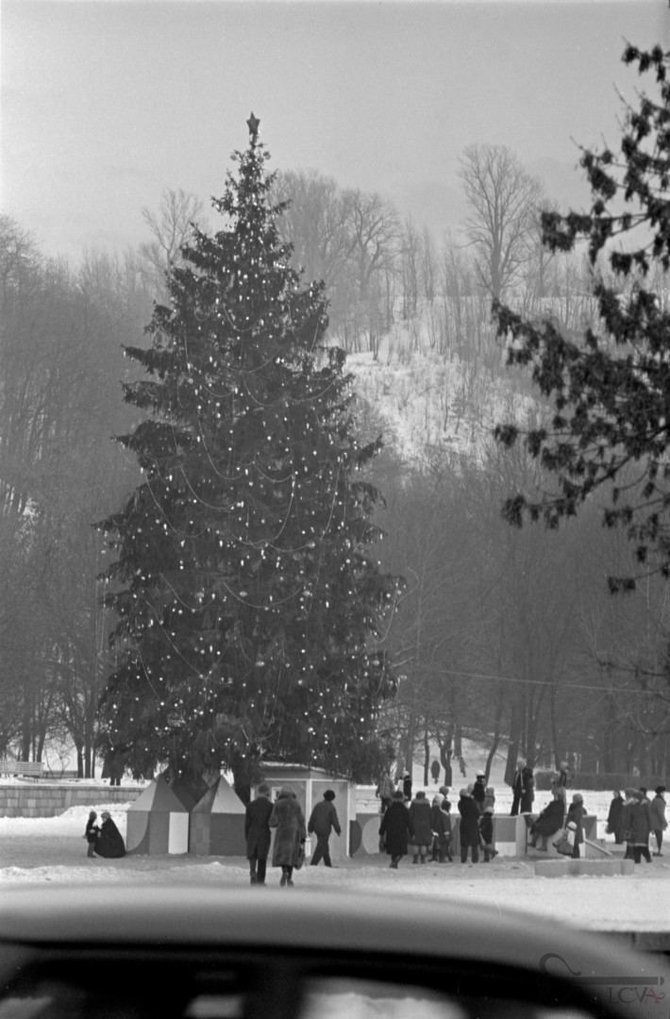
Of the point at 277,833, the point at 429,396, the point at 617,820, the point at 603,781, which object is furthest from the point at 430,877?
the point at 429,396

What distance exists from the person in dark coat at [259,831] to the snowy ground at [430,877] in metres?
1.07

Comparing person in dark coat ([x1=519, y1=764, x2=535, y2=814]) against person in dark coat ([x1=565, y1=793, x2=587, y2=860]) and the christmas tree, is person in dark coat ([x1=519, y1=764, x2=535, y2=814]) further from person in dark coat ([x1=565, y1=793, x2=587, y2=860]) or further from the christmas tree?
person in dark coat ([x1=565, y1=793, x2=587, y2=860])

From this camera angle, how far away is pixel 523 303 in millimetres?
67375

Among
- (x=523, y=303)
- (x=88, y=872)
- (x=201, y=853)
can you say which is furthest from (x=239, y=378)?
(x=523, y=303)

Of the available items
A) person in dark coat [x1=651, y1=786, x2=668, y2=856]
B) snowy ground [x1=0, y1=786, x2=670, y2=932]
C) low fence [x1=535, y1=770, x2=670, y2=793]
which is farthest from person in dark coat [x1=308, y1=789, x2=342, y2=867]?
low fence [x1=535, y1=770, x2=670, y2=793]

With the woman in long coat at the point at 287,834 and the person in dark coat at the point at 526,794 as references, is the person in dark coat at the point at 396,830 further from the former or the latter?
the person in dark coat at the point at 526,794

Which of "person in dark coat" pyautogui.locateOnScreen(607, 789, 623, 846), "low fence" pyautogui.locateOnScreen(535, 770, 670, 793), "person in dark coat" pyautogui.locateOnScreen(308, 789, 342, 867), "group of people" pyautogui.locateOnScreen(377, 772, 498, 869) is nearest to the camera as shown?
"person in dark coat" pyautogui.locateOnScreen(308, 789, 342, 867)

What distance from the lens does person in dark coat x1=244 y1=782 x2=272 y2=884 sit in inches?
861

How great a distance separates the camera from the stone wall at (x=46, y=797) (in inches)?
1628

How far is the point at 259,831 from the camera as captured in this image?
22.0 m

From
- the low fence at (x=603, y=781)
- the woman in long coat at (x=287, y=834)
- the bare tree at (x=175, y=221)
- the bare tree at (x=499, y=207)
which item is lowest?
the woman in long coat at (x=287, y=834)

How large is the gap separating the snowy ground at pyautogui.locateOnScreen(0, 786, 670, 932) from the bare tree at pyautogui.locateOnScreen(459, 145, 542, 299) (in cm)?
2447

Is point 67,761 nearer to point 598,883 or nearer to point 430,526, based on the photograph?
point 430,526

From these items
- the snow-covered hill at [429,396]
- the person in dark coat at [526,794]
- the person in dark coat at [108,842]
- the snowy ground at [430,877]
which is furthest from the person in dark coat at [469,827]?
the snow-covered hill at [429,396]
